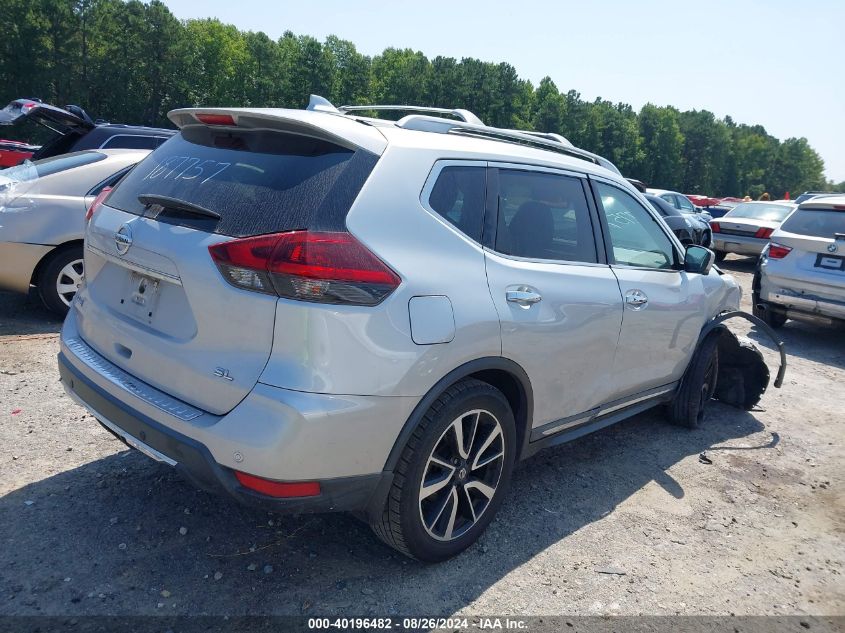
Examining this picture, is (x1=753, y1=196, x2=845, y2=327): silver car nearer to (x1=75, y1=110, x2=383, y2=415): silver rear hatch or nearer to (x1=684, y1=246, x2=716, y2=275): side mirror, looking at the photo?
(x1=684, y1=246, x2=716, y2=275): side mirror

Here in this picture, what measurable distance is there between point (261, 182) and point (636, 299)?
233 cm

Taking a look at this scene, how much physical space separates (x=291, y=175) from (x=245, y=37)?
81738mm

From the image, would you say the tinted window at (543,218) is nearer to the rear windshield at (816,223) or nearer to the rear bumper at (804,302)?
the rear bumper at (804,302)

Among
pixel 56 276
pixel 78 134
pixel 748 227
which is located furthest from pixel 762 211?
pixel 56 276

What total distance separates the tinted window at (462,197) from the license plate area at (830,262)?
6523mm

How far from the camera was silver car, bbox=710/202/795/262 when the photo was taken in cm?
1473

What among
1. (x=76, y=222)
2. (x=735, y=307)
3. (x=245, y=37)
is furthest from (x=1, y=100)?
(x=735, y=307)

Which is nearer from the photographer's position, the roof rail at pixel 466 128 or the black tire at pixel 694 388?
the roof rail at pixel 466 128

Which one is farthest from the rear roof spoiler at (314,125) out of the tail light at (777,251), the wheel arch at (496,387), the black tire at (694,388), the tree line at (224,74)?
the tree line at (224,74)

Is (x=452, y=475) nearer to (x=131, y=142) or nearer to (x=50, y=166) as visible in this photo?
(x=50, y=166)

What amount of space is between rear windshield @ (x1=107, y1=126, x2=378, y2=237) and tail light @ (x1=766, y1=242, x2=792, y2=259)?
24.4 feet

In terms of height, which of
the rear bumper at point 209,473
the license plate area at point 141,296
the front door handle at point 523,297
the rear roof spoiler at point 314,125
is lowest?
the rear bumper at point 209,473

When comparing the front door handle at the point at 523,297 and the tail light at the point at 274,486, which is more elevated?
the front door handle at the point at 523,297

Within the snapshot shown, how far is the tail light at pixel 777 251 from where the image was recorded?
8.37 meters
